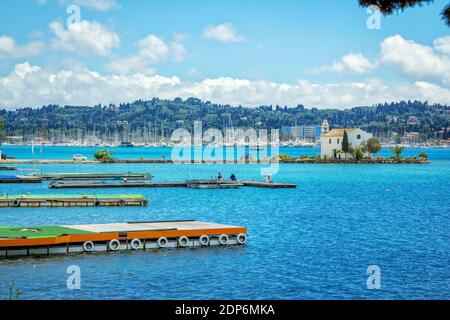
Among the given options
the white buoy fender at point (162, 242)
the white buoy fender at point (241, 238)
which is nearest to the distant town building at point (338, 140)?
the white buoy fender at point (241, 238)

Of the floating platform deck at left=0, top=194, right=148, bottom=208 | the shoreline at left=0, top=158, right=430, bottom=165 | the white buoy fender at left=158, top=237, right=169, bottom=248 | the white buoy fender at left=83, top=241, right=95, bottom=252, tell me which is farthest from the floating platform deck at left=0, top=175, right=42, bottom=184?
the white buoy fender at left=83, top=241, right=95, bottom=252

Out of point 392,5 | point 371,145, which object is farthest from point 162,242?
point 371,145

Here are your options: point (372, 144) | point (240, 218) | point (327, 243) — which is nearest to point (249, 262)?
point (327, 243)

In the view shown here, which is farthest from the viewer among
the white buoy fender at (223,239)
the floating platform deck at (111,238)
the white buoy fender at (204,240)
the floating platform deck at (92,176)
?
the floating platform deck at (92,176)

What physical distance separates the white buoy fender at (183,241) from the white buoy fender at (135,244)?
2158mm

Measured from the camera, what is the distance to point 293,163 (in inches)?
6786

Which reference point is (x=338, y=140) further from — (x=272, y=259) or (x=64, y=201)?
(x=272, y=259)

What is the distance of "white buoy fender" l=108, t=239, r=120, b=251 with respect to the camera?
116ft

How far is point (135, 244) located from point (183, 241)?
260 centimetres

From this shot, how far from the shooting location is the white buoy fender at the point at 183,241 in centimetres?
3709

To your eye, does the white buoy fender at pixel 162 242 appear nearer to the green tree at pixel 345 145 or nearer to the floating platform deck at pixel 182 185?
the floating platform deck at pixel 182 185

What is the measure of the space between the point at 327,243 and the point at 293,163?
131295mm
